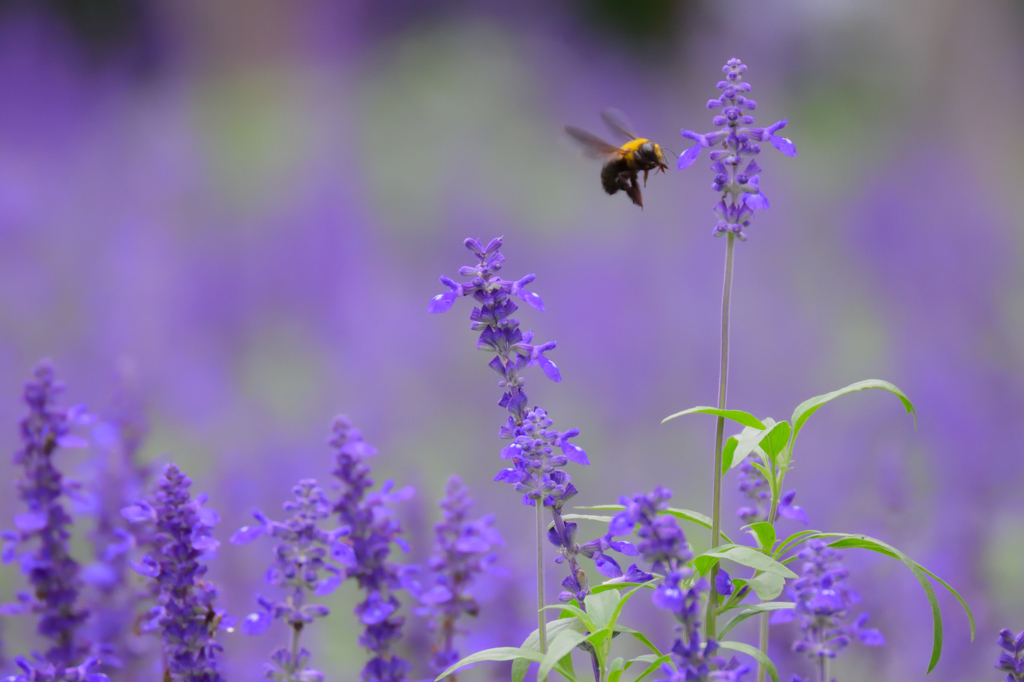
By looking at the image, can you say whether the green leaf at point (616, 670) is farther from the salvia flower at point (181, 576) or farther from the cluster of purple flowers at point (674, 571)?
the salvia flower at point (181, 576)

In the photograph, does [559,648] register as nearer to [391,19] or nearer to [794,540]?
[794,540]

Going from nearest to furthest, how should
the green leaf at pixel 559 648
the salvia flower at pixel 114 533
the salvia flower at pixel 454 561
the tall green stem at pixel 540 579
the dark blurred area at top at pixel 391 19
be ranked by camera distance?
the green leaf at pixel 559 648 < the tall green stem at pixel 540 579 < the salvia flower at pixel 454 561 < the salvia flower at pixel 114 533 < the dark blurred area at top at pixel 391 19

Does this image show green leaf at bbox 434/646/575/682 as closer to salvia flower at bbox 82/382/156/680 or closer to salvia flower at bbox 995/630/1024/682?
salvia flower at bbox 995/630/1024/682

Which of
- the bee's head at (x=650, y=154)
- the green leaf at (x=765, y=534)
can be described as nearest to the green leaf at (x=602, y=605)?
the green leaf at (x=765, y=534)

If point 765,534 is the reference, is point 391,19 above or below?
above

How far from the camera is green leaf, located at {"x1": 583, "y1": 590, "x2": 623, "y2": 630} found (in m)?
0.63

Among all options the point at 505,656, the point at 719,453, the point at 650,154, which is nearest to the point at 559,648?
the point at 505,656

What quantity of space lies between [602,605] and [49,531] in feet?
2.03

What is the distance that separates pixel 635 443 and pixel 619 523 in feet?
6.19

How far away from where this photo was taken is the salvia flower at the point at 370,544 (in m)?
0.78

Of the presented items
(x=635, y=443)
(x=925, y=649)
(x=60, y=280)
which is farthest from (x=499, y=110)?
(x=925, y=649)

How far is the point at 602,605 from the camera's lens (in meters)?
0.65

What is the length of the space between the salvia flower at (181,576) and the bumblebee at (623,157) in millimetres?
524

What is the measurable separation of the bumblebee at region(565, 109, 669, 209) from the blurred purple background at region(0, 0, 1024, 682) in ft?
4.65
